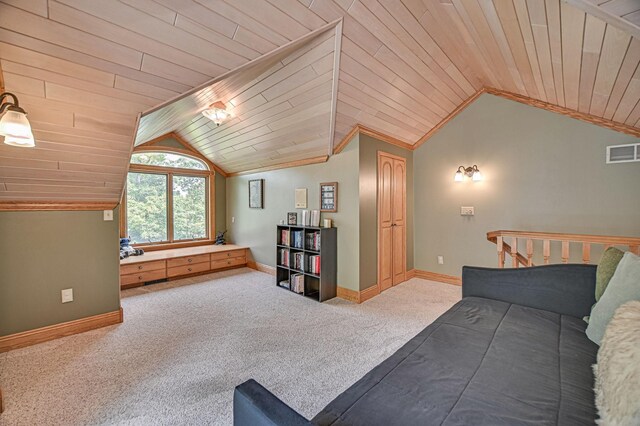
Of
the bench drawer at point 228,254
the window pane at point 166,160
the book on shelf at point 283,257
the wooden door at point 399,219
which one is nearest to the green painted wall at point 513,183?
the wooden door at point 399,219

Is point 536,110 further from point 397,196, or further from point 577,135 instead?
point 397,196

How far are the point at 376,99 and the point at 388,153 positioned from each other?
3.48 feet

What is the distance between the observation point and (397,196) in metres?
4.38

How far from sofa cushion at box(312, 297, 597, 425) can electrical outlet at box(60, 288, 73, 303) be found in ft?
10.3

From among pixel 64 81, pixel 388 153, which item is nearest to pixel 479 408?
pixel 64 81

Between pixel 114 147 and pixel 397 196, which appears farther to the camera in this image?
pixel 397 196

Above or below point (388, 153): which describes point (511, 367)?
below

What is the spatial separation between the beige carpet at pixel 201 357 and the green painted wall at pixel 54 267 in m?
0.28

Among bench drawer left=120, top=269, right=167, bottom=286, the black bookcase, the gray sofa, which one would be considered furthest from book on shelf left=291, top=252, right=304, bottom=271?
the gray sofa

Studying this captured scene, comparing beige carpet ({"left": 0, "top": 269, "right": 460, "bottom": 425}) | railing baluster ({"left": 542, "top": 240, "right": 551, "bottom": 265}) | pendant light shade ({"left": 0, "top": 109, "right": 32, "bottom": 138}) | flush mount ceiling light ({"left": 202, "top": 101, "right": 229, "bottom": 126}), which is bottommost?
beige carpet ({"left": 0, "top": 269, "right": 460, "bottom": 425})

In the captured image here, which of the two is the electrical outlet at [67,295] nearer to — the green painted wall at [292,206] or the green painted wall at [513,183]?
the green painted wall at [292,206]

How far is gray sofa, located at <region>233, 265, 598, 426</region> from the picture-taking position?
0.94 m

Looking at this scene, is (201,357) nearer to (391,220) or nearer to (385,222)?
(385,222)

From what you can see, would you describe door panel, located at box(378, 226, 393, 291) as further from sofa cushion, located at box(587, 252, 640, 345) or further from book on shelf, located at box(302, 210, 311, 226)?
sofa cushion, located at box(587, 252, 640, 345)
